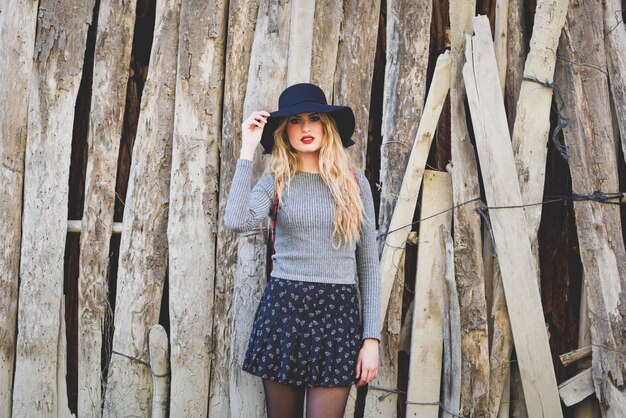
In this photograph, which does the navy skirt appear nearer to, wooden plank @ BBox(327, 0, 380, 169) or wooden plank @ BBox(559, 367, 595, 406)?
wooden plank @ BBox(327, 0, 380, 169)

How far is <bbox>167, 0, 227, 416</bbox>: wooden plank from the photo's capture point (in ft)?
10.5

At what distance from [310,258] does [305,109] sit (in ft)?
2.12

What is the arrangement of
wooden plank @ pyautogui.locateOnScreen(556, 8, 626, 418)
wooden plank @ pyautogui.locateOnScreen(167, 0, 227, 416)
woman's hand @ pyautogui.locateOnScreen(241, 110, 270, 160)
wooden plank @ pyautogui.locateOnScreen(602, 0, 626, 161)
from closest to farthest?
woman's hand @ pyautogui.locateOnScreen(241, 110, 270, 160)
wooden plank @ pyautogui.locateOnScreen(556, 8, 626, 418)
wooden plank @ pyautogui.locateOnScreen(602, 0, 626, 161)
wooden plank @ pyautogui.locateOnScreen(167, 0, 227, 416)

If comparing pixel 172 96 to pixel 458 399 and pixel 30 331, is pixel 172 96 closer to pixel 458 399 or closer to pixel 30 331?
pixel 30 331

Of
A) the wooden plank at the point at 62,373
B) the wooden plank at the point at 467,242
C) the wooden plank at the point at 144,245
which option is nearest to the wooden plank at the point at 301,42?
the wooden plank at the point at 144,245

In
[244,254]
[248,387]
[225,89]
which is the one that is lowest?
[248,387]

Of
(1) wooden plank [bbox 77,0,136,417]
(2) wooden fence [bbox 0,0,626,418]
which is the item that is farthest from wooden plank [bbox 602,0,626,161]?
(1) wooden plank [bbox 77,0,136,417]

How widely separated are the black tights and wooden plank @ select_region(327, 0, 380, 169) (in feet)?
4.19

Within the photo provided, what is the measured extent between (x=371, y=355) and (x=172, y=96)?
5.91 ft

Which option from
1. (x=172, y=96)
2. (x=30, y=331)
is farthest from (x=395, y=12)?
(x=30, y=331)

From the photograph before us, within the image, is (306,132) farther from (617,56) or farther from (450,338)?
(617,56)

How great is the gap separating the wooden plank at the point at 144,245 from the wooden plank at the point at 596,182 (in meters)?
2.18

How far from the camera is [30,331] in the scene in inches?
130

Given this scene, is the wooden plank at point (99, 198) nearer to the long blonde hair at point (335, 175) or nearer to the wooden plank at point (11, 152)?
the wooden plank at point (11, 152)
